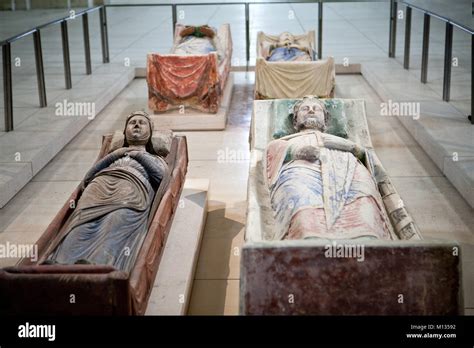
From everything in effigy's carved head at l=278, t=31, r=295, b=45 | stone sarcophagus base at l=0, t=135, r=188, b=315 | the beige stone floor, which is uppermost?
effigy's carved head at l=278, t=31, r=295, b=45

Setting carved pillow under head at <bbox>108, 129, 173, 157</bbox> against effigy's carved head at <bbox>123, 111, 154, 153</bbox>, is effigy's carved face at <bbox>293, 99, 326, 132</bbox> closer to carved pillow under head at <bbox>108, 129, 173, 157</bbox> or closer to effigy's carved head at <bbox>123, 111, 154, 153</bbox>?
carved pillow under head at <bbox>108, 129, 173, 157</bbox>

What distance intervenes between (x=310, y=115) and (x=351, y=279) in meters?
2.12

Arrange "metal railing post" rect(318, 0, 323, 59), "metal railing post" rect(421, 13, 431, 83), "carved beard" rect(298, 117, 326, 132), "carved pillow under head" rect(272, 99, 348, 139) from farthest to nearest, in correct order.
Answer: "metal railing post" rect(318, 0, 323, 59) < "metal railing post" rect(421, 13, 431, 83) < "carved pillow under head" rect(272, 99, 348, 139) < "carved beard" rect(298, 117, 326, 132)

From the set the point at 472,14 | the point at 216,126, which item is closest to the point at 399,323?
the point at 216,126

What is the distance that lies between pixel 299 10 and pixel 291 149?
13304 mm

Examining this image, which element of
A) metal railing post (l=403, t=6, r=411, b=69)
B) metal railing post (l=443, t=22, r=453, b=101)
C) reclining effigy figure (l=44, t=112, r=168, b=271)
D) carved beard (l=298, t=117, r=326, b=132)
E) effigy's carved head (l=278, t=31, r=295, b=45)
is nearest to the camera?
reclining effigy figure (l=44, t=112, r=168, b=271)

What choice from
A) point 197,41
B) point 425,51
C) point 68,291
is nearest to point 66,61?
point 197,41

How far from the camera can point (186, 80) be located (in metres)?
8.46

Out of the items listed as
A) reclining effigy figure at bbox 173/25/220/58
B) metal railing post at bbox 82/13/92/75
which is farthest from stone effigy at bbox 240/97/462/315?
metal railing post at bbox 82/13/92/75

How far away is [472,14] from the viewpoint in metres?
15.6

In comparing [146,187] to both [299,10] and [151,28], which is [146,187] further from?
[299,10]

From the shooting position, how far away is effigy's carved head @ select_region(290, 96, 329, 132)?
548 centimetres

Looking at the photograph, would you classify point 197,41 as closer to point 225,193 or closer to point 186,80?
point 186,80

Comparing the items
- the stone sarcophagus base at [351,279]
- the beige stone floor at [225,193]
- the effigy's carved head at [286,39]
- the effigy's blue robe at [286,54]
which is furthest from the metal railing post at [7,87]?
the stone sarcophagus base at [351,279]
